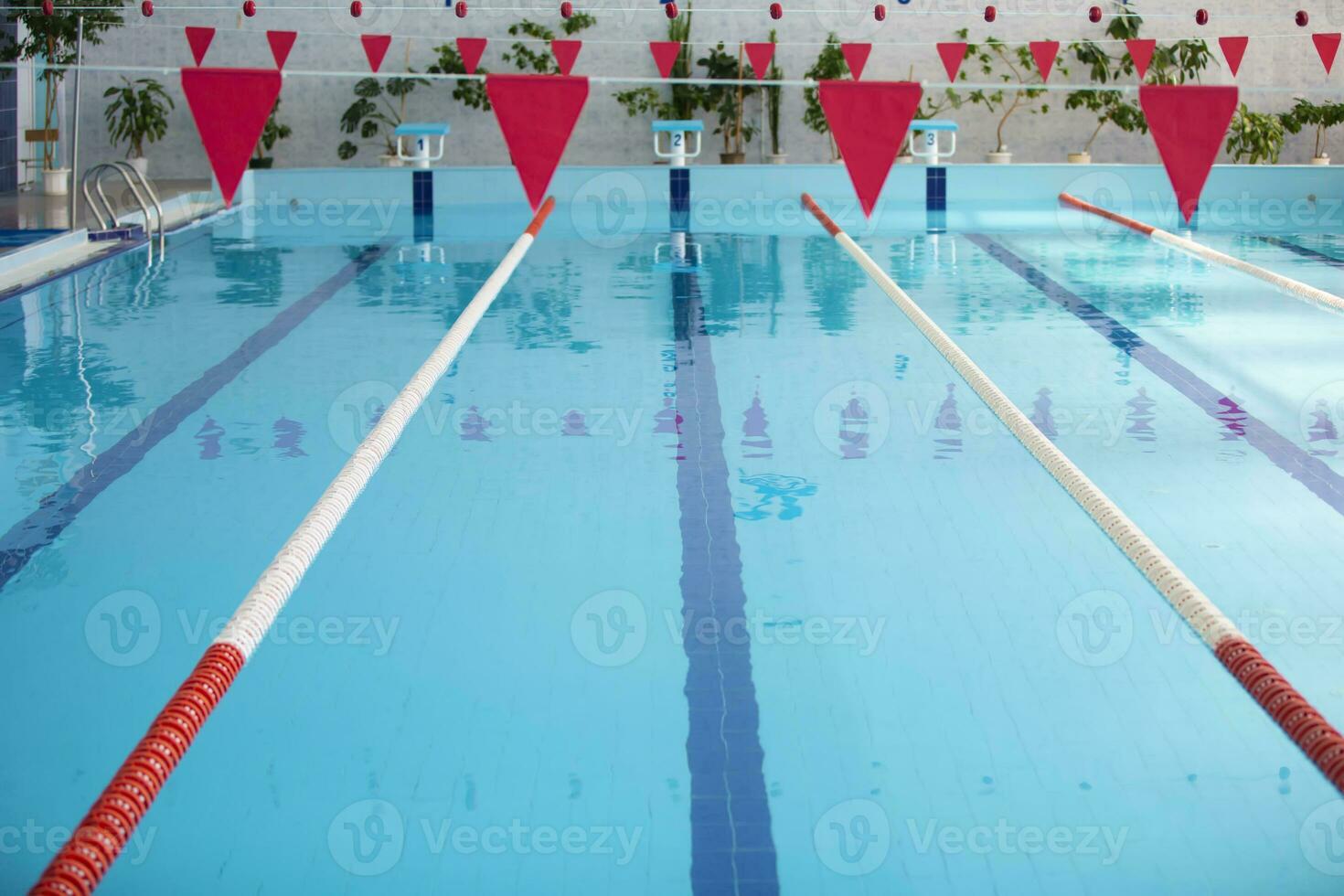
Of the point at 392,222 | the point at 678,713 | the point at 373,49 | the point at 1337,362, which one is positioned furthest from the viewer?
the point at 392,222

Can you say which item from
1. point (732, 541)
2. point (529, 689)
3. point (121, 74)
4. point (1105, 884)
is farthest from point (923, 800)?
point (121, 74)

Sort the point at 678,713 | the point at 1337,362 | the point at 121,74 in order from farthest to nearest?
the point at 121,74, the point at 1337,362, the point at 678,713

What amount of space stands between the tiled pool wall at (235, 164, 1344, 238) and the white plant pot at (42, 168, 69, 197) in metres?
1.21

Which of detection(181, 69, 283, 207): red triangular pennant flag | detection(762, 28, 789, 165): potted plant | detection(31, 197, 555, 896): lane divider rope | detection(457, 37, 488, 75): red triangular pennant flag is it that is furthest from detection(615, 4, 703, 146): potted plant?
detection(31, 197, 555, 896): lane divider rope

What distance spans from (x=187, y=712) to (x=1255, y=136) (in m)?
11.4

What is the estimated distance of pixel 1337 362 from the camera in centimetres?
542

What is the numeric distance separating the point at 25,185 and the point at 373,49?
464 cm

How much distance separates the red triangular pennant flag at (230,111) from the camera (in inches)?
169

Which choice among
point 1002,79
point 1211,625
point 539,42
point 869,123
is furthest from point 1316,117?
point 1211,625

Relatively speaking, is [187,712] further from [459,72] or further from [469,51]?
[459,72]

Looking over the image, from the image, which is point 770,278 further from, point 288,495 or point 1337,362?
point 288,495

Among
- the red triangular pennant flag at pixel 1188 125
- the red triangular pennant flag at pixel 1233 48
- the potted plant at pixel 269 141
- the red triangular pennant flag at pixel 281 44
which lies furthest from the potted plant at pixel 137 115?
the red triangular pennant flag at pixel 1188 125

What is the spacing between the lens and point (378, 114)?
38.4 feet

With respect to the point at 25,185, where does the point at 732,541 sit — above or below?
below
